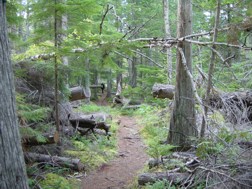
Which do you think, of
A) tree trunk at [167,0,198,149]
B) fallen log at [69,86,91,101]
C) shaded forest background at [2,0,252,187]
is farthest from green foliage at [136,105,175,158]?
fallen log at [69,86,91,101]

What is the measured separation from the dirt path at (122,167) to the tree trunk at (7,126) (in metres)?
2.89

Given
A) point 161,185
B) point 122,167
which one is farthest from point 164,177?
point 122,167

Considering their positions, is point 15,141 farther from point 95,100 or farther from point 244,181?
point 95,100

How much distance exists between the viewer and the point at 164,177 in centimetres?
552

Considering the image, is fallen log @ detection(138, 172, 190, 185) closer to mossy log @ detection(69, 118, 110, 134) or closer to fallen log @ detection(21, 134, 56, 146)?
fallen log @ detection(21, 134, 56, 146)

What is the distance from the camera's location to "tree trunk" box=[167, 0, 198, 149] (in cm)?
704

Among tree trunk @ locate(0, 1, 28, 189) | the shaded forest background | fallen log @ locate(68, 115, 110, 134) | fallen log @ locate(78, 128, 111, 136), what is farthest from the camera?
fallen log @ locate(78, 128, 111, 136)

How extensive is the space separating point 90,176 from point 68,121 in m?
2.69

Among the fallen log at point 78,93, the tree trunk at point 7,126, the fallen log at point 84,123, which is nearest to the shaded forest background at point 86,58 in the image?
the fallen log at point 78,93

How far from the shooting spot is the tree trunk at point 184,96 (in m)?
7.04

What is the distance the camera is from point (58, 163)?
22.0 feet

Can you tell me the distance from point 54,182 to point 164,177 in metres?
2.42

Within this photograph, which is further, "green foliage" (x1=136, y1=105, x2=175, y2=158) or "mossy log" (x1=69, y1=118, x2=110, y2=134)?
"mossy log" (x1=69, y1=118, x2=110, y2=134)

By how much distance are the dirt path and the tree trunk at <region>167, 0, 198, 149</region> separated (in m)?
1.46
